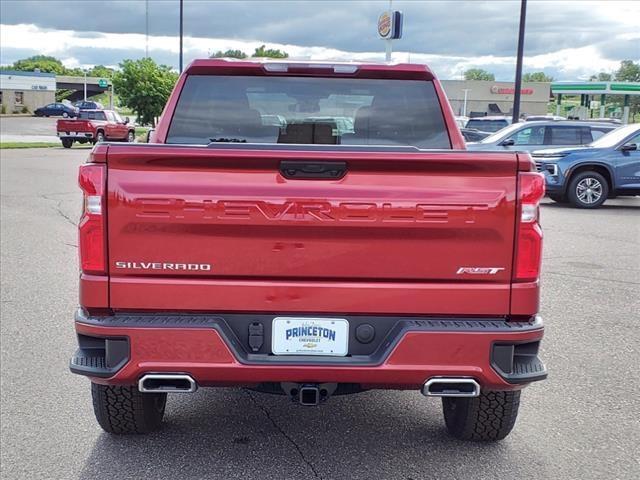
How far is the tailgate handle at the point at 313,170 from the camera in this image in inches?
127

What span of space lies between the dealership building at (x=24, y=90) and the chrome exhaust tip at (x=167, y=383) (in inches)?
3496

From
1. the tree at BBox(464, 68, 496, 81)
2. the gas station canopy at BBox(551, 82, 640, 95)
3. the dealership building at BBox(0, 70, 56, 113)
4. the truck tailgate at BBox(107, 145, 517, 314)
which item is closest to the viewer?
the truck tailgate at BBox(107, 145, 517, 314)

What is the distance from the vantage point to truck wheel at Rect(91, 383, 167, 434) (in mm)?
3832

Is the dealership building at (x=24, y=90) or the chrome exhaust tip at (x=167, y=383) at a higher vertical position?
the dealership building at (x=24, y=90)

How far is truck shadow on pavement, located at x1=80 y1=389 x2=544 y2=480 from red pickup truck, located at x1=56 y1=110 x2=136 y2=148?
30269mm

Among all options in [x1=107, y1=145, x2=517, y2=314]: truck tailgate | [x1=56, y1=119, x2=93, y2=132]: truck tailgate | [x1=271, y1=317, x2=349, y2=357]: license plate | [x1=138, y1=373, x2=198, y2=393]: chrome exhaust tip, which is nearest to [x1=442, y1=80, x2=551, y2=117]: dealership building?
[x1=56, y1=119, x2=93, y2=132]: truck tailgate

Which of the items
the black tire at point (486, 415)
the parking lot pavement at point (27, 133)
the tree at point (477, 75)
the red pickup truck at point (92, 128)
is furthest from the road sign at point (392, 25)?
the tree at point (477, 75)

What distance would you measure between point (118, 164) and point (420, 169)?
1278 millimetres

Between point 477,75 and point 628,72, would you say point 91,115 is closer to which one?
point 628,72

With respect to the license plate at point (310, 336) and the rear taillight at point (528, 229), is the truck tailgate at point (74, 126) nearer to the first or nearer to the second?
the license plate at point (310, 336)

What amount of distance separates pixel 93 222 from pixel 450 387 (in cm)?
170

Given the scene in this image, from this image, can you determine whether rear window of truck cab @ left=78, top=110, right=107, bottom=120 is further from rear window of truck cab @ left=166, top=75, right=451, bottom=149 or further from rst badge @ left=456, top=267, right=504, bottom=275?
rst badge @ left=456, top=267, right=504, bottom=275

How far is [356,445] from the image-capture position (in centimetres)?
404

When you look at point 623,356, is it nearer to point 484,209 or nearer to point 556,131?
point 484,209
